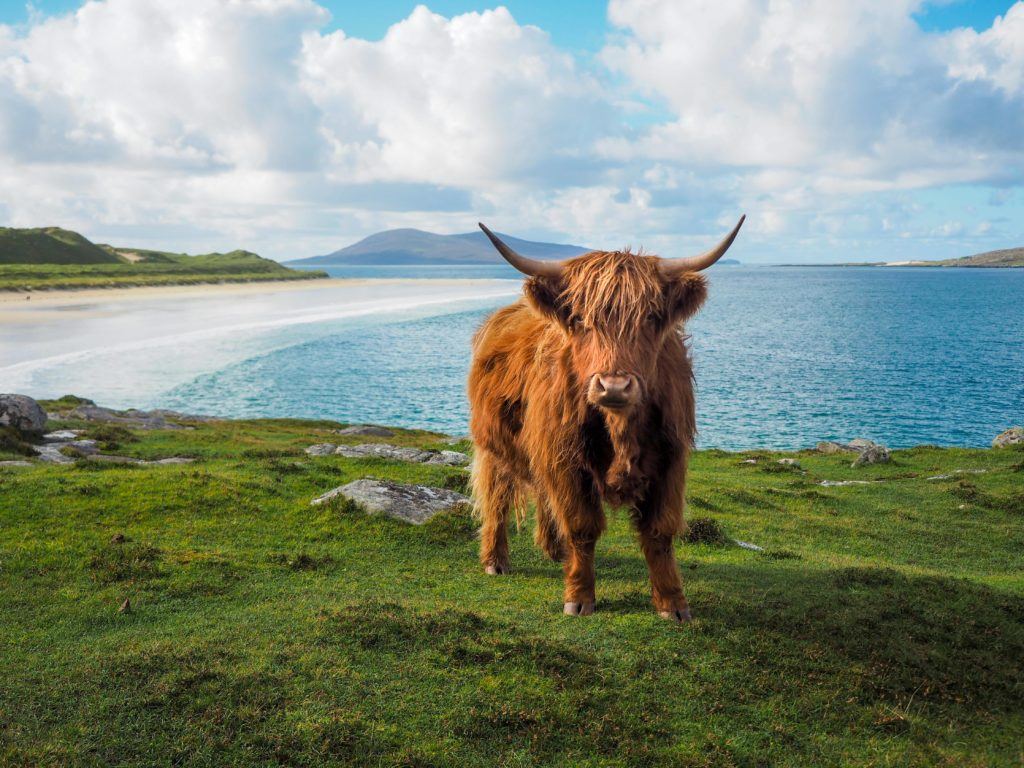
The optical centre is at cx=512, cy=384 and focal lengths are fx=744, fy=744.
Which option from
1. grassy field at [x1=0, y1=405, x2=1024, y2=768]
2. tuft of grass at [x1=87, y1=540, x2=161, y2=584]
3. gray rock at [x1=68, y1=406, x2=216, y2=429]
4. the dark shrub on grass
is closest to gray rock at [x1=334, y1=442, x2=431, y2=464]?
grassy field at [x1=0, y1=405, x2=1024, y2=768]

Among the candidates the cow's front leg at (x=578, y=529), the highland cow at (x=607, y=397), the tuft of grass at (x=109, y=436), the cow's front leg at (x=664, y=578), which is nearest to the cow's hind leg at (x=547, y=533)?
the highland cow at (x=607, y=397)

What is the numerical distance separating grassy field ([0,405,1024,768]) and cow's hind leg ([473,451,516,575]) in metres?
0.28

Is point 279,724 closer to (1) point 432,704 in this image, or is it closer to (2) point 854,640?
(1) point 432,704

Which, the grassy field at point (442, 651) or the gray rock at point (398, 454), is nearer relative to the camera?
the grassy field at point (442, 651)

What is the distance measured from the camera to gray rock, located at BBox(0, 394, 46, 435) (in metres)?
15.8

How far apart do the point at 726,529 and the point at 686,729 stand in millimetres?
7561

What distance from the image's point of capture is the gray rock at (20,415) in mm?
15750

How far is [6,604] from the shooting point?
6785 mm

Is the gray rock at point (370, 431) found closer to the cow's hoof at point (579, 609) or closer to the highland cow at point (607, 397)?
the highland cow at point (607, 397)

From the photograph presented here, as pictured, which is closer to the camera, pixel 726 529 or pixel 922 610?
pixel 922 610

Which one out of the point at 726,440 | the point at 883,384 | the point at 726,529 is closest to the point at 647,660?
the point at 726,529

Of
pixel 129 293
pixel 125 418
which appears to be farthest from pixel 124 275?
pixel 125 418

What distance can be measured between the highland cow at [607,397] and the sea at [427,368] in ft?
22.7

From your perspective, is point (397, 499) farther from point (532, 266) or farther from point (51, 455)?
point (51, 455)
